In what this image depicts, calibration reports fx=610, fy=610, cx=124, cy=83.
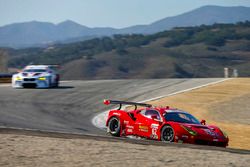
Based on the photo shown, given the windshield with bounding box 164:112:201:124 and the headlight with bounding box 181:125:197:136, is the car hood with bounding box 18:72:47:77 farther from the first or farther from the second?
the headlight with bounding box 181:125:197:136

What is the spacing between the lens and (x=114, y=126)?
18.4 m

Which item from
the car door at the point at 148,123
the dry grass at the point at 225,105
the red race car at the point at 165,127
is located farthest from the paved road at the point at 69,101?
the car door at the point at 148,123

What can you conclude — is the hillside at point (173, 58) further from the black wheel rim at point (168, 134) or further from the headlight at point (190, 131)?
the headlight at point (190, 131)

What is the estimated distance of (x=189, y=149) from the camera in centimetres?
1266

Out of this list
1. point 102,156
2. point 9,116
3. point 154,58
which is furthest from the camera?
point 154,58

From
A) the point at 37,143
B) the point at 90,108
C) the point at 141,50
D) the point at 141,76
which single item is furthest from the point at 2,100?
the point at 141,50

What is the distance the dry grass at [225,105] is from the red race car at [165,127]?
179 cm

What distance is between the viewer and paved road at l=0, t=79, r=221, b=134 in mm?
20328

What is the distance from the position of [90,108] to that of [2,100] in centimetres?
407

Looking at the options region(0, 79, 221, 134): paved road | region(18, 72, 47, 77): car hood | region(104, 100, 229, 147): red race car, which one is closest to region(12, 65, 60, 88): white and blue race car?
region(18, 72, 47, 77): car hood

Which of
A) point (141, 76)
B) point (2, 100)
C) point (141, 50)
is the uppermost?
point (141, 50)

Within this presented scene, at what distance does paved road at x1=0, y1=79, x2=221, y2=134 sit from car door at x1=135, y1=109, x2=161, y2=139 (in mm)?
2189

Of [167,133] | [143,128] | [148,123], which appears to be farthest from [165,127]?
[143,128]

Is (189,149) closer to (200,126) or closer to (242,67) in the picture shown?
(200,126)
